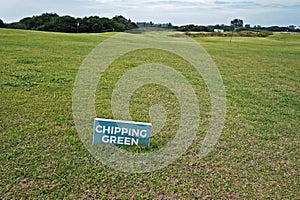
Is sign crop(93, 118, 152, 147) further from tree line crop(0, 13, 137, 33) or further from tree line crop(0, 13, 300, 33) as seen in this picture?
tree line crop(0, 13, 137, 33)

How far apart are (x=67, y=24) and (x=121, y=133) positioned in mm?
36762

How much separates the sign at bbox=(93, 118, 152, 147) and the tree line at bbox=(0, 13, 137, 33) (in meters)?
35.8

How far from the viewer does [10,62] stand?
7.64m

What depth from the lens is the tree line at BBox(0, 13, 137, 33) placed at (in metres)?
36.3

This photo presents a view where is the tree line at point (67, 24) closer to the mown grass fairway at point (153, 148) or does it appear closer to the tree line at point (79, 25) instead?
the tree line at point (79, 25)

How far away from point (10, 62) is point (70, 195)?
6540 mm

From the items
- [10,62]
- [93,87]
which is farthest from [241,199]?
[10,62]

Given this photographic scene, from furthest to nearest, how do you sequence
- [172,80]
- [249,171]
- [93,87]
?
[172,80] → [93,87] → [249,171]

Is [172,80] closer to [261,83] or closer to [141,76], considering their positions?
[141,76]

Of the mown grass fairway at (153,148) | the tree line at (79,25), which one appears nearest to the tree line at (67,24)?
the tree line at (79,25)

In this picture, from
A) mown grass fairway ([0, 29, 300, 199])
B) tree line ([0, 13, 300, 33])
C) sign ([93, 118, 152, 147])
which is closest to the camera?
mown grass fairway ([0, 29, 300, 199])

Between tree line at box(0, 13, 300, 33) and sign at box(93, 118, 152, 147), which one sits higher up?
tree line at box(0, 13, 300, 33)

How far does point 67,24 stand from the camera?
36531 millimetres

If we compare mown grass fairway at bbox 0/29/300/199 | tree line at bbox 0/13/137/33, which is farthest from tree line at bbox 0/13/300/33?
mown grass fairway at bbox 0/29/300/199
